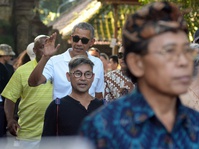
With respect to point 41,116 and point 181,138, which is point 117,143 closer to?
point 181,138

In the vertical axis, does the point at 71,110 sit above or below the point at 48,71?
below

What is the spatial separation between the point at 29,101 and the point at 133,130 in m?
6.64

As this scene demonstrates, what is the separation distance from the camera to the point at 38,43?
1083 centimetres

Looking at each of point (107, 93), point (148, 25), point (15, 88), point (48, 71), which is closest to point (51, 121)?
point (48, 71)

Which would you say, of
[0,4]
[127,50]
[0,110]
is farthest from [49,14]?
[127,50]

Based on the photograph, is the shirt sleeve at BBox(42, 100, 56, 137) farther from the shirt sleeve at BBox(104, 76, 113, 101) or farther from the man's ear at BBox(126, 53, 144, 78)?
the man's ear at BBox(126, 53, 144, 78)

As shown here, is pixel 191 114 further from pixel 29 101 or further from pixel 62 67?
pixel 29 101

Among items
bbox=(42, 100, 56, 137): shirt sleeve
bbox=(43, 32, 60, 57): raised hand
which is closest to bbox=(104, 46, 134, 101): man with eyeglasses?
bbox=(43, 32, 60, 57): raised hand

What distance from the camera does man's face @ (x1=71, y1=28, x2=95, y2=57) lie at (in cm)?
966

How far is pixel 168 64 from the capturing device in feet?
12.7

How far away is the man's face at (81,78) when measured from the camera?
8.49 metres

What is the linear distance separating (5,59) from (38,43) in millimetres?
6502

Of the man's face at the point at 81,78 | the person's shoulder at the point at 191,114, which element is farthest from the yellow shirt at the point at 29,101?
the person's shoulder at the point at 191,114

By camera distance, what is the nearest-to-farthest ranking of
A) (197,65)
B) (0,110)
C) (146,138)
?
(146,138), (197,65), (0,110)
